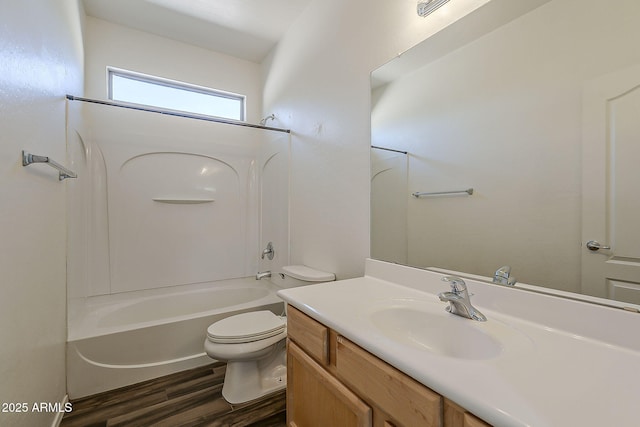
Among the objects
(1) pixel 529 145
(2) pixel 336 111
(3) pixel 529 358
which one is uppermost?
(2) pixel 336 111

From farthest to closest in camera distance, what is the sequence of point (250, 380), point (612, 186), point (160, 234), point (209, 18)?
point (160, 234), point (209, 18), point (250, 380), point (612, 186)

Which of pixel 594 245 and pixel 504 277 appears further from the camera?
pixel 504 277

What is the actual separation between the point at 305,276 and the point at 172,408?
107 centimetres

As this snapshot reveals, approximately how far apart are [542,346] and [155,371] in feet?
7.18

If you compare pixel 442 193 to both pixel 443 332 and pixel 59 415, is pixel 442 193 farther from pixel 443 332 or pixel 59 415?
pixel 59 415

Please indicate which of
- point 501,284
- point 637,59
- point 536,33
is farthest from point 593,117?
point 501,284

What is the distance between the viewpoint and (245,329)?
1.72 m

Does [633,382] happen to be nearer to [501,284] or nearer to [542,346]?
[542,346]

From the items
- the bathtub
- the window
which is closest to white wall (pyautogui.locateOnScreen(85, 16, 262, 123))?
the window

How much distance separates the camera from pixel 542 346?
2.43 ft

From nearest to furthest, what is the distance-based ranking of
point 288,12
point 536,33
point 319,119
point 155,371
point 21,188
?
point 536,33 < point 21,188 < point 155,371 < point 319,119 < point 288,12

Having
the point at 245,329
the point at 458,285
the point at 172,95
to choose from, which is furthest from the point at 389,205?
the point at 172,95

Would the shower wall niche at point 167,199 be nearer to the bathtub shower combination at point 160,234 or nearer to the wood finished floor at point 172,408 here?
the bathtub shower combination at point 160,234

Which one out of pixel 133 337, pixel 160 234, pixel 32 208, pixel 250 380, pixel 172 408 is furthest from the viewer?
pixel 160 234
